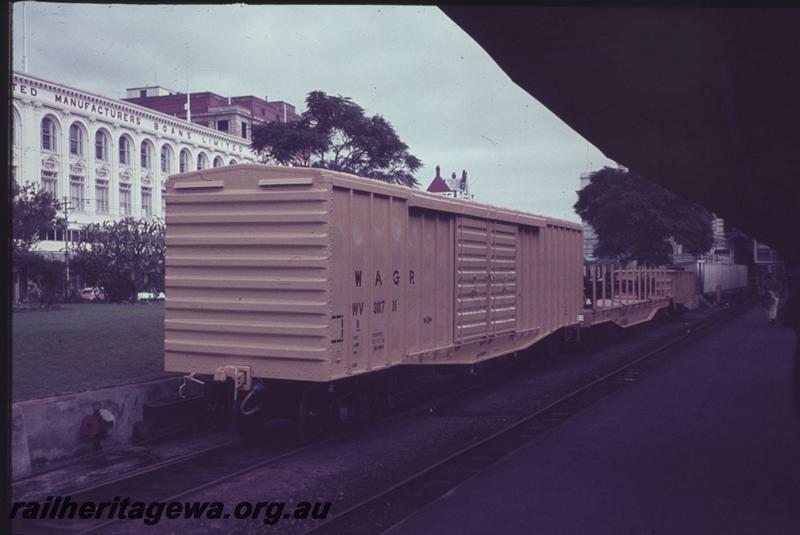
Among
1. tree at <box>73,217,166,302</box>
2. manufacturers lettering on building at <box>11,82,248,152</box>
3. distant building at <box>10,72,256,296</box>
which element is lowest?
tree at <box>73,217,166,302</box>

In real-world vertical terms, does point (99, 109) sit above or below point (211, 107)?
below

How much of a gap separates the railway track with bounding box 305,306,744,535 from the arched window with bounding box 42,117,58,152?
131ft

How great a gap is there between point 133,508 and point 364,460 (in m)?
2.77

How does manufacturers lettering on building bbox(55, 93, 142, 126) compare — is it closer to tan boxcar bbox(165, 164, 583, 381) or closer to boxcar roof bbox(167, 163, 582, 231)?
boxcar roof bbox(167, 163, 582, 231)

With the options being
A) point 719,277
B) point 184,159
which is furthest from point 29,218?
point 719,277

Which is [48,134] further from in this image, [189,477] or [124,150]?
[189,477]

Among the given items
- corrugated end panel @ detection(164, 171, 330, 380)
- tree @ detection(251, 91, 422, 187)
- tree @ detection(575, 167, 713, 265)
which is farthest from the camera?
tree @ detection(575, 167, 713, 265)

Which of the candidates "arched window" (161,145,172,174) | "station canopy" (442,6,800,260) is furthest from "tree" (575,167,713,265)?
"station canopy" (442,6,800,260)

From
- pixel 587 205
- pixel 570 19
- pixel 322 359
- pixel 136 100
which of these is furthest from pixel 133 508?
pixel 136 100

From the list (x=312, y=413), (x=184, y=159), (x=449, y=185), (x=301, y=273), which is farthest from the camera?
(x=449, y=185)

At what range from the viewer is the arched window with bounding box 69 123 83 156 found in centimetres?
4559

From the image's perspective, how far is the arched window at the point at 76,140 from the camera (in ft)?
150

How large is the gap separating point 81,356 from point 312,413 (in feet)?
21.6

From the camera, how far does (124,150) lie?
164 ft
